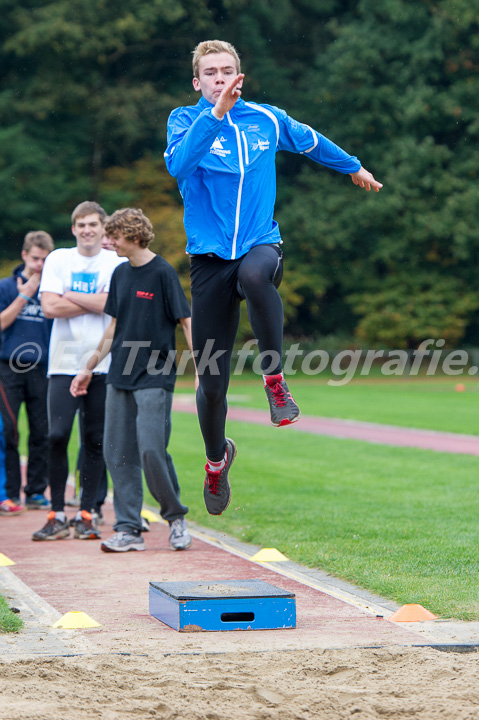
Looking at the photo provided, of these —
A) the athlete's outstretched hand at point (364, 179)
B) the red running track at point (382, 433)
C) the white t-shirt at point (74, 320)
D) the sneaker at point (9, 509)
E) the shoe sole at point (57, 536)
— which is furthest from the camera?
the red running track at point (382, 433)

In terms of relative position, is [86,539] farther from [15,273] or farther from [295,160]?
[295,160]

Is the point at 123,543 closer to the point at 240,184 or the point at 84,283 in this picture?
the point at 84,283

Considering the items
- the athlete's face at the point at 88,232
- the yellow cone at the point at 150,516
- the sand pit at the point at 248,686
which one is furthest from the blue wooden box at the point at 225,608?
the yellow cone at the point at 150,516

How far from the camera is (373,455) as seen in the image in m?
15.1

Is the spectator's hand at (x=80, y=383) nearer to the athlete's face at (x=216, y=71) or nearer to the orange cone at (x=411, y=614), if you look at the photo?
the athlete's face at (x=216, y=71)

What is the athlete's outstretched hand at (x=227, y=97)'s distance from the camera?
4.92 m

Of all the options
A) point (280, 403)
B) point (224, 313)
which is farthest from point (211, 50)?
point (280, 403)

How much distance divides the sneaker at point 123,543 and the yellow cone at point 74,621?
2471 mm

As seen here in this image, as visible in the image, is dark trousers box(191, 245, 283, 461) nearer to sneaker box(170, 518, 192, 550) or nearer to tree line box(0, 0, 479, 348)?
sneaker box(170, 518, 192, 550)

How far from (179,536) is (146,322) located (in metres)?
1.80

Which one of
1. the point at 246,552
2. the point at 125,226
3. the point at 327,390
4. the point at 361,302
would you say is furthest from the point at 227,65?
the point at 361,302

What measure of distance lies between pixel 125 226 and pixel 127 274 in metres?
0.47

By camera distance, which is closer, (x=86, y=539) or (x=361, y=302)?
(x=86, y=539)

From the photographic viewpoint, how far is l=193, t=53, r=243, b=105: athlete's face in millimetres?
5254
